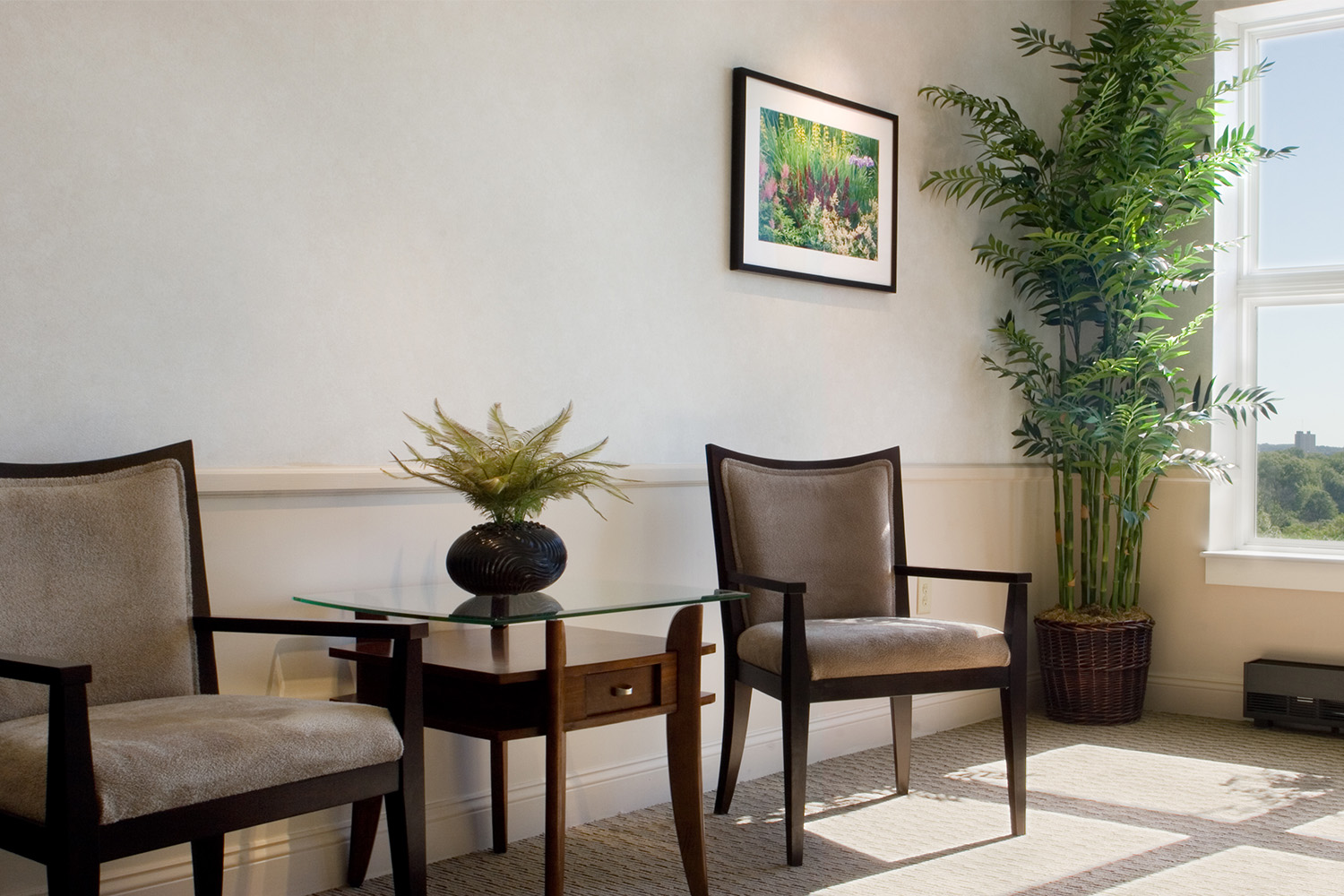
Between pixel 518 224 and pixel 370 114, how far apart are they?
1.35 ft

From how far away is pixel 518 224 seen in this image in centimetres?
268

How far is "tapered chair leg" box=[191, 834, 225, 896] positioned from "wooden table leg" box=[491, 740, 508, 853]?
62cm

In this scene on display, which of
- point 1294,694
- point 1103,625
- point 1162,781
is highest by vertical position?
point 1103,625

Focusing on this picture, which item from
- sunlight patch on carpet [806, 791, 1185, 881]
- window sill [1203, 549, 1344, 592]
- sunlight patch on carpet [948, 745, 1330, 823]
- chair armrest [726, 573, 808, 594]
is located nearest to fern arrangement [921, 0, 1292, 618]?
window sill [1203, 549, 1344, 592]

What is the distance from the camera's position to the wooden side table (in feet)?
6.61

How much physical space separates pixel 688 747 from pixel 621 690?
0.20m

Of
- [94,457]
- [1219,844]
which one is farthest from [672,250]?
[1219,844]

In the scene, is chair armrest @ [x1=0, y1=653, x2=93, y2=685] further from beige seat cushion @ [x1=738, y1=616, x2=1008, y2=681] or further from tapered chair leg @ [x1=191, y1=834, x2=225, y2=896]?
beige seat cushion @ [x1=738, y1=616, x2=1008, y2=681]

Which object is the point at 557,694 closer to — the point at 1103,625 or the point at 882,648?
the point at 882,648

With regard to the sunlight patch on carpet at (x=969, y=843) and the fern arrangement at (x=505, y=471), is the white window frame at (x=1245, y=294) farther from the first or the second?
the fern arrangement at (x=505, y=471)

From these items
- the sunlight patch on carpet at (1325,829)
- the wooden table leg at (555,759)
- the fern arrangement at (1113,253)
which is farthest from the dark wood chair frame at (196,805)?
the fern arrangement at (1113,253)

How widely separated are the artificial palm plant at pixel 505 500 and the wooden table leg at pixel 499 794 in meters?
0.50

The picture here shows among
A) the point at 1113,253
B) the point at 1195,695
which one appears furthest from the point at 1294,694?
the point at 1113,253

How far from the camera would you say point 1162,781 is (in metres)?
3.18
